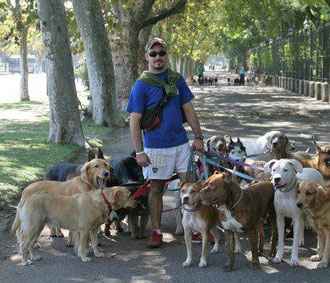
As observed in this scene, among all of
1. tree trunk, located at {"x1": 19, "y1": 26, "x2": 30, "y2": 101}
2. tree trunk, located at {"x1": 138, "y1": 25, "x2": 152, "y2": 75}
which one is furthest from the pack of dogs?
tree trunk, located at {"x1": 19, "y1": 26, "x2": 30, "y2": 101}

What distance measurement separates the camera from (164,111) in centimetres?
797

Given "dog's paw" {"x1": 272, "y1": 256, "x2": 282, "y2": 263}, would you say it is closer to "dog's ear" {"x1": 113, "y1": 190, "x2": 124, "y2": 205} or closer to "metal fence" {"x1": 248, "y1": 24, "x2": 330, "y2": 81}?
"dog's ear" {"x1": 113, "y1": 190, "x2": 124, "y2": 205}

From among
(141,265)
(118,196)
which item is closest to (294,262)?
(141,265)

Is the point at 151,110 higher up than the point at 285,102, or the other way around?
the point at 151,110

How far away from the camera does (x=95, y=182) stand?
8289 millimetres

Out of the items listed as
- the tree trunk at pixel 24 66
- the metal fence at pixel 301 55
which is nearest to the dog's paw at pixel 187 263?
the metal fence at pixel 301 55

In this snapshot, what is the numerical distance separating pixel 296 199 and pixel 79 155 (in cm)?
924

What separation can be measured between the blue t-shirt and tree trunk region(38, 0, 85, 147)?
9003 millimetres

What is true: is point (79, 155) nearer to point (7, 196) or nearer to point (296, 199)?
point (7, 196)

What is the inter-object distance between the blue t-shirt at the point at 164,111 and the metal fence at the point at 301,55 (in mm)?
25846

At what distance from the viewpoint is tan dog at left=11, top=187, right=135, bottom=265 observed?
24.4 feet

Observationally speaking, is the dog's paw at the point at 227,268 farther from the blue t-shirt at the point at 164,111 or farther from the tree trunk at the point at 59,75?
the tree trunk at the point at 59,75

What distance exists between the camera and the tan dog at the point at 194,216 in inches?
283

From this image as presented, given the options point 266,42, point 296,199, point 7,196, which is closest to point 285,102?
point 7,196
